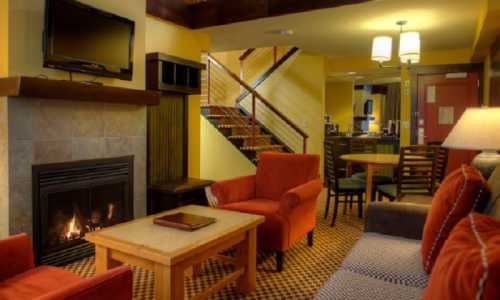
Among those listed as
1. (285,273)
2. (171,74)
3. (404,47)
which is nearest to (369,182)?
(404,47)

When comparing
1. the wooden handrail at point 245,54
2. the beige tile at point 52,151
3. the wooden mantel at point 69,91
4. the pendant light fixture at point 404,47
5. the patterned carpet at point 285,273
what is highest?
the wooden handrail at point 245,54

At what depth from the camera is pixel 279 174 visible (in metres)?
3.55

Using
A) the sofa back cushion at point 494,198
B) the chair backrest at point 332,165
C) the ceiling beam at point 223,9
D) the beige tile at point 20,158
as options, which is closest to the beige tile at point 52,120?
the beige tile at point 20,158

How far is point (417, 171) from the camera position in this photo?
13.0 ft

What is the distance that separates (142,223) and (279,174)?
152cm

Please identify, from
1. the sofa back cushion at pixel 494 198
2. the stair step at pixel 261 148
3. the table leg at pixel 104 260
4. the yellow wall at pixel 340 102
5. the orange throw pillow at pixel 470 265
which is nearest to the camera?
the orange throw pillow at pixel 470 265

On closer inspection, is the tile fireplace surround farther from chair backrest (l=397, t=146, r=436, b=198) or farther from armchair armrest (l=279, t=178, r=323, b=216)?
chair backrest (l=397, t=146, r=436, b=198)

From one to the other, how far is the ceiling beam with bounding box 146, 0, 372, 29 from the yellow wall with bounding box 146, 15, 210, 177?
0.34 ft

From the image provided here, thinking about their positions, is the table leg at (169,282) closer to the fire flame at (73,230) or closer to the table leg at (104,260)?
the table leg at (104,260)

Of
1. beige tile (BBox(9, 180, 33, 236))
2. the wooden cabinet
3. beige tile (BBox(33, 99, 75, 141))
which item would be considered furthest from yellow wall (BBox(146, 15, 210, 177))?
beige tile (BBox(9, 180, 33, 236))

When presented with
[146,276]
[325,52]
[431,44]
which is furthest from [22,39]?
[431,44]

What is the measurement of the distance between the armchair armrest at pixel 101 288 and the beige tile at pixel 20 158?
1695mm

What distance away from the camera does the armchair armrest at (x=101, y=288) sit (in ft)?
4.17

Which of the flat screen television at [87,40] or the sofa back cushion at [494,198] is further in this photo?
the flat screen television at [87,40]
